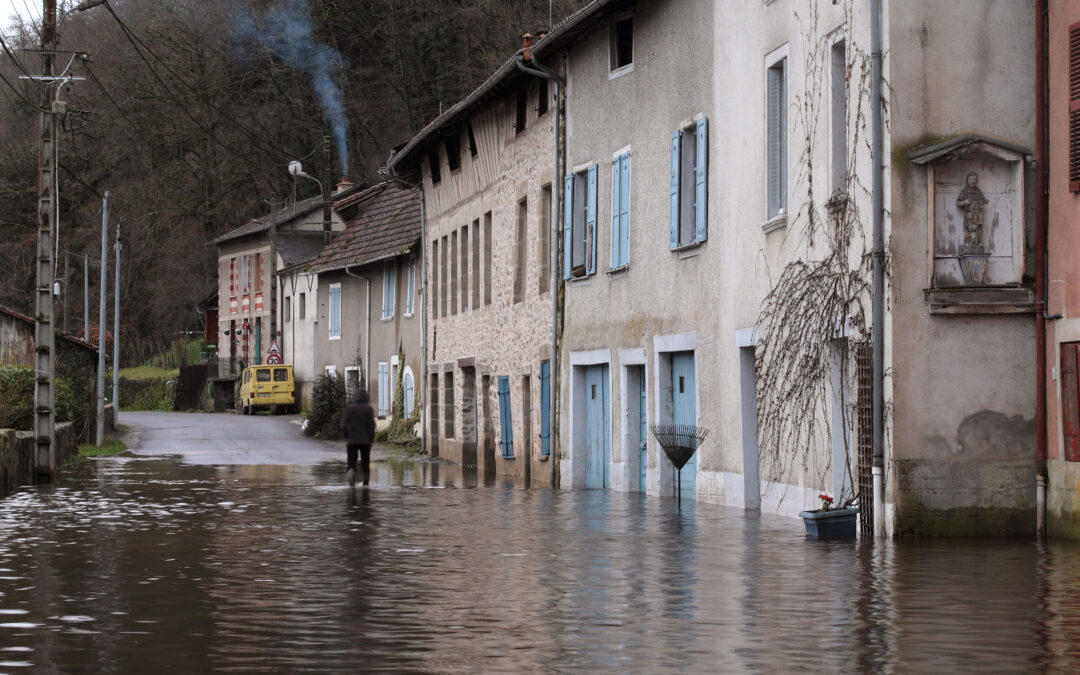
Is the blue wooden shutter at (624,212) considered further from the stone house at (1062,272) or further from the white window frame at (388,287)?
→ the white window frame at (388,287)

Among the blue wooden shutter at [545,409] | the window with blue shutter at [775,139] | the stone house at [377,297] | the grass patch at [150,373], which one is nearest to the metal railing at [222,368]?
the grass patch at [150,373]

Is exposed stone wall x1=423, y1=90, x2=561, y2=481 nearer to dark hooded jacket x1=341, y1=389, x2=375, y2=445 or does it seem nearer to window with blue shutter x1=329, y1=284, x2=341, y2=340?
dark hooded jacket x1=341, y1=389, x2=375, y2=445

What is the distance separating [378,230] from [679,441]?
100 feet

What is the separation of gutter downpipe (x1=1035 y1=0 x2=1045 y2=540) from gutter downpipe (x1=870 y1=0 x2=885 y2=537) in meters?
1.49

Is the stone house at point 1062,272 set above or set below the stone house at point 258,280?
below

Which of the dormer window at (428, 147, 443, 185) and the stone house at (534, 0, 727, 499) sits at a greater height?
the dormer window at (428, 147, 443, 185)

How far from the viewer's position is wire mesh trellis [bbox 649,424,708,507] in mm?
20375

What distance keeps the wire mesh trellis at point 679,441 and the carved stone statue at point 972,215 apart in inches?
185

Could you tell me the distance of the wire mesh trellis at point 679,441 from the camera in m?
20.4

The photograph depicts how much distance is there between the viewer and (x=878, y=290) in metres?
16.2

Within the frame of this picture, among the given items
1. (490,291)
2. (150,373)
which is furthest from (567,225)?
(150,373)

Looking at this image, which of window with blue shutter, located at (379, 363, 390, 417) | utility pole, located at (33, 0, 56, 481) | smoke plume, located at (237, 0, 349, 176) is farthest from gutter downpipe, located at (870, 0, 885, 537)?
smoke plume, located at (237, 0, 349, 176)

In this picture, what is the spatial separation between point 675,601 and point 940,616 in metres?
1.77

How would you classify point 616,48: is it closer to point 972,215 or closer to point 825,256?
point 825,256
